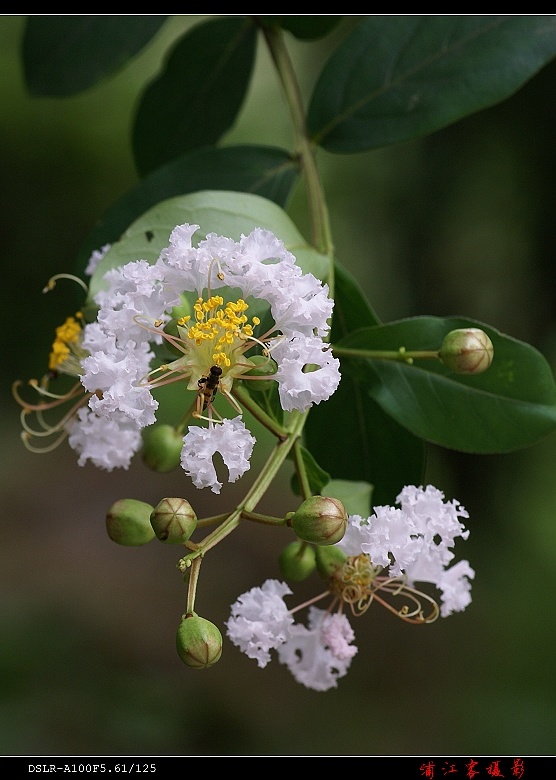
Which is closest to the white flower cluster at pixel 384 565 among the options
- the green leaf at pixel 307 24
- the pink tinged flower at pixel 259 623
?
the pink tinged flower at pixel 259 623

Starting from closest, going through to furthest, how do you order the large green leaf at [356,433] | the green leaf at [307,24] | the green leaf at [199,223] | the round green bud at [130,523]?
the round green bud at [130,523]
the green leaf at [199,223]
the large green leaf at [356,433]
the green leaf at [307,24]

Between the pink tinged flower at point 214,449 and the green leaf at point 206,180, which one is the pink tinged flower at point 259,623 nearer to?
the pink tinged flower at point 214,449

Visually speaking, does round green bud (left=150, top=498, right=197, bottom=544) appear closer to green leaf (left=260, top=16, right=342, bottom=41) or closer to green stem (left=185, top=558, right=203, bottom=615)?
green stem (left=185, top=558, right=203, bottom=615)

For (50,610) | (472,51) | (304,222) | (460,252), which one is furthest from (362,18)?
(304,222)

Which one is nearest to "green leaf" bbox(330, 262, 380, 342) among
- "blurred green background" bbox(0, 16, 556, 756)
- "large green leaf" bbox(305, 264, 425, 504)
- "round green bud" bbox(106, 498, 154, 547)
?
"large green leaf" bbox(305, 264, 425, 504)

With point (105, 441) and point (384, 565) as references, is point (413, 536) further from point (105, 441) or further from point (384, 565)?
point (105, 441)

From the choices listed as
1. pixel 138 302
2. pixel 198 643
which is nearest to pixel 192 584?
pixel 198 643

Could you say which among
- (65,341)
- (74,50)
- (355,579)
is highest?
(74,50)
